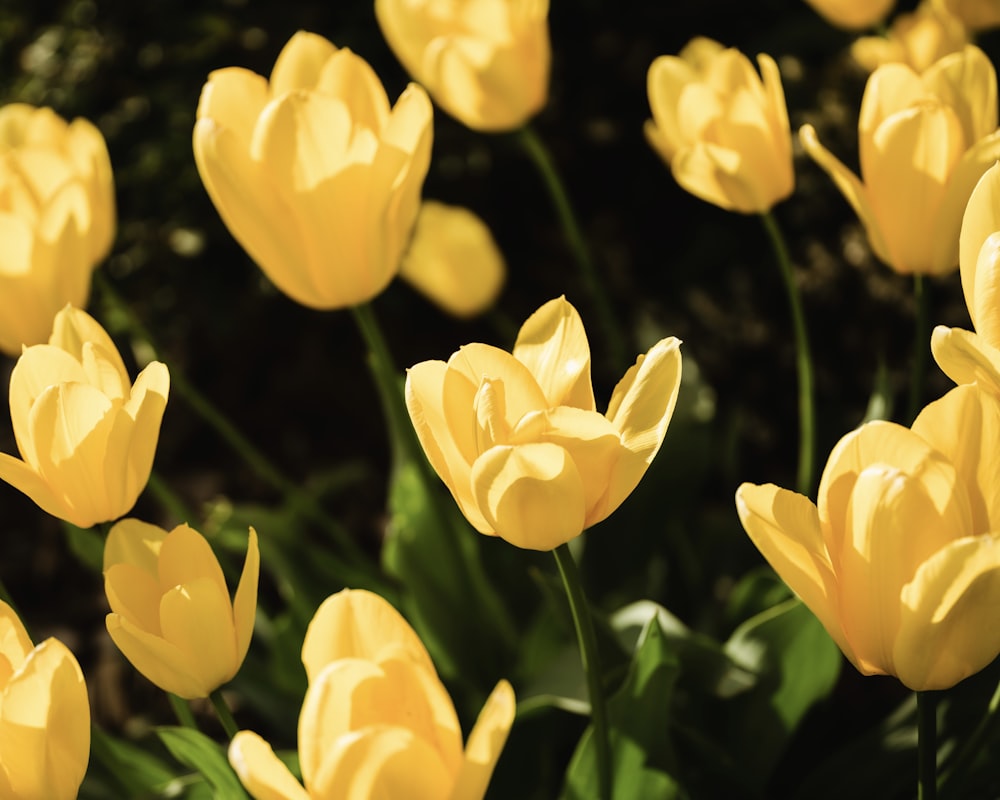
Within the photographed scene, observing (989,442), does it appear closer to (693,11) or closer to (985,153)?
(985,153)

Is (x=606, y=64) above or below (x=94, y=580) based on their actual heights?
above

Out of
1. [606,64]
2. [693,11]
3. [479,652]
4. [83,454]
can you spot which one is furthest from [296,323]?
[83,454]

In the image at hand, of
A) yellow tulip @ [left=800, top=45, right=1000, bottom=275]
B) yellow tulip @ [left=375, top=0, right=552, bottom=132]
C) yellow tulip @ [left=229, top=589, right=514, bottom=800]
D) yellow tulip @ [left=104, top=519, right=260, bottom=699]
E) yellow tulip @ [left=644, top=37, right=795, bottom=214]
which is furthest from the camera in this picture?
yellow tulip @ [left=375, top=0, right=552, bottom=132]

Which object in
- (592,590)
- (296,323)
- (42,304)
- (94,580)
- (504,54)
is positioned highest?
(504,54)

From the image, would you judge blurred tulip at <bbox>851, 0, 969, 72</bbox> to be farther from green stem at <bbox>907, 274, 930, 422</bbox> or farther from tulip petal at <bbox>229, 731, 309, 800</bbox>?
tulip petal at <bbox>229, 731, 309, 800</bbox>

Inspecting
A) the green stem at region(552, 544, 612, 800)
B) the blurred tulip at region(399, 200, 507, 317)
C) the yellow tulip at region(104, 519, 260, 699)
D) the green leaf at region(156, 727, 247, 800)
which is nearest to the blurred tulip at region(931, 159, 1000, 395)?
the green stem at region(552, 544, 612, 800)

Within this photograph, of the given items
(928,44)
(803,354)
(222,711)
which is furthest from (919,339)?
(222,711)
